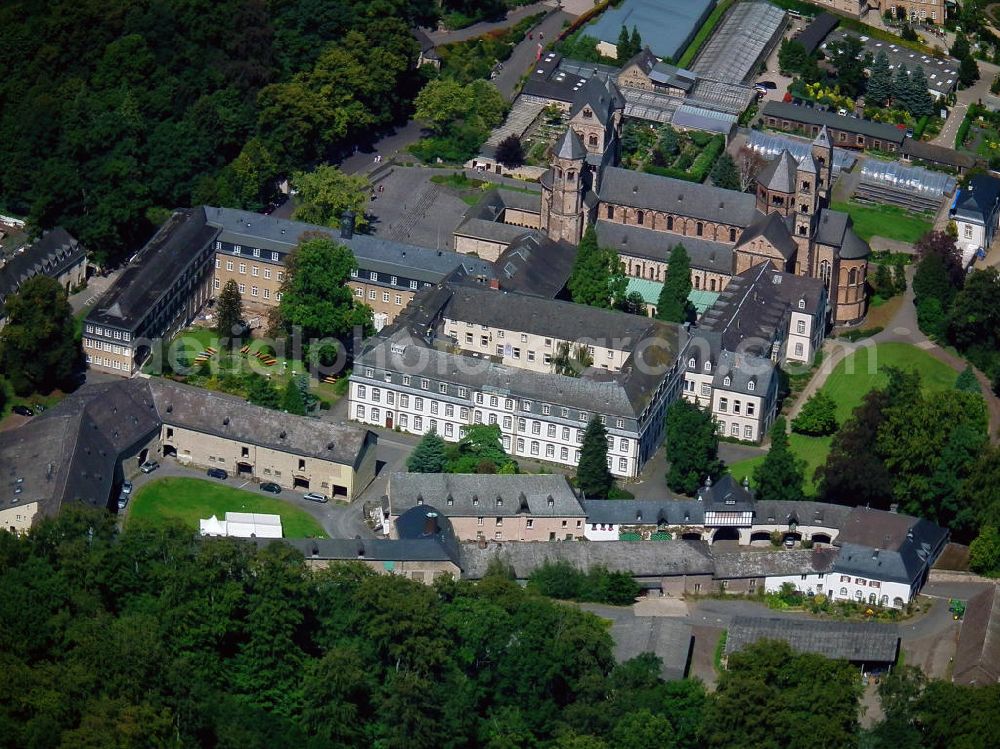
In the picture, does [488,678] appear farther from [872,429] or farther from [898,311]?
[898,311]

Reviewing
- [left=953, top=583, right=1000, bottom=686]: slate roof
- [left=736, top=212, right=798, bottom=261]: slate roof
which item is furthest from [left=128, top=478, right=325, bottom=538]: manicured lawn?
[left=736, top=212, right=798, bottom=261]: slate roof

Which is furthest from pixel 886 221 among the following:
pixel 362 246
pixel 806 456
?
pixel 362 246

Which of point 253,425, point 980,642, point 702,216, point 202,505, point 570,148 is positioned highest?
point 570,148

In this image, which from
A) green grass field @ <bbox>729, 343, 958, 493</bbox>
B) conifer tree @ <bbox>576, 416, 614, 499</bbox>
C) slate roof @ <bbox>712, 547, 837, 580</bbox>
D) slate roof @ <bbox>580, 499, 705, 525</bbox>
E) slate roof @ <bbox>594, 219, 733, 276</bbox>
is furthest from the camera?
slate roof @ <bbox>594, 219, 733, 276</bbox>

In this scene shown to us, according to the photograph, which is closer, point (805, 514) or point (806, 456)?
point (805, 514)

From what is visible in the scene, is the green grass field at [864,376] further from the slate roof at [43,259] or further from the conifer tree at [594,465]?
the slate roof at [43,259]

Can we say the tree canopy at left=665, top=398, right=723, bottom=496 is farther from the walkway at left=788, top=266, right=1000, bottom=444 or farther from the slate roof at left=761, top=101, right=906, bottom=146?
the slate roof at left=761, top=101, right=906, bottom=146

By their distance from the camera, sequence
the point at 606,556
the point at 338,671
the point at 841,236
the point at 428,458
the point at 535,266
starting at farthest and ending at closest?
1. the point at 841,236
2. the point at 535,266
3. the point at 428,458
4. the point at 606,556
5. the point at 338,671

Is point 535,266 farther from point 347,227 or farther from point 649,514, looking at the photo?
point 649,514
